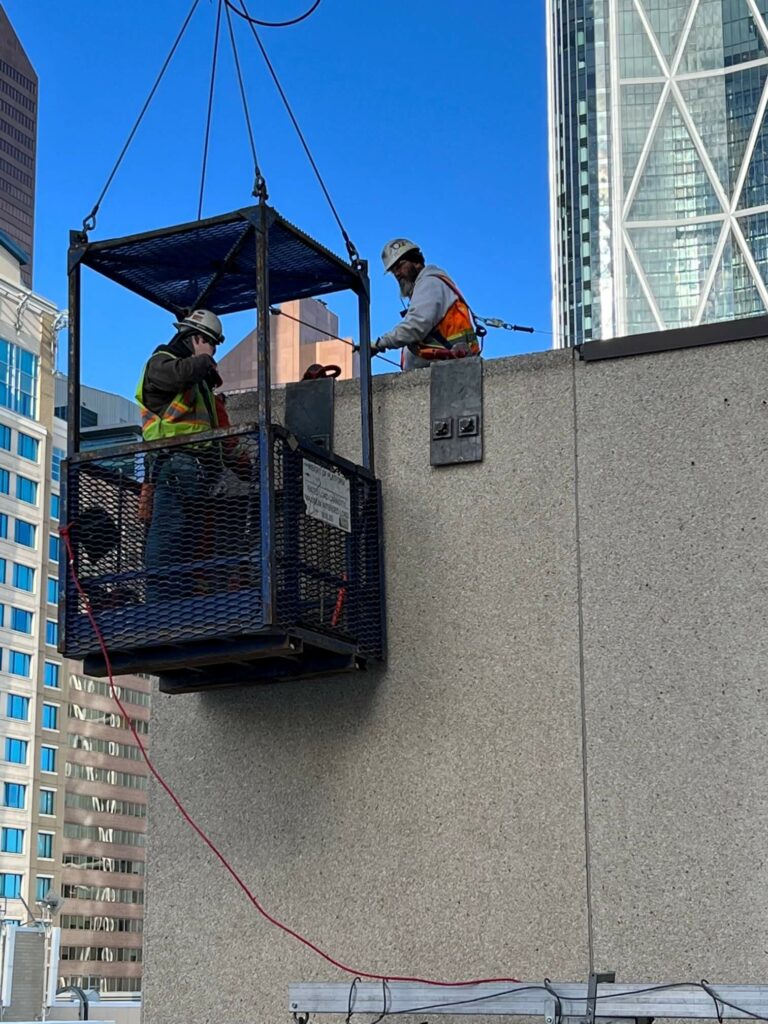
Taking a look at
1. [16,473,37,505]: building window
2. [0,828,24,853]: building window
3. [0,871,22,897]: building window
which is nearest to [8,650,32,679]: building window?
[0,828,24,853]: building window

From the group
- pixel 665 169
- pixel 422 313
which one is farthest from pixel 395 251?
pixel 665 169

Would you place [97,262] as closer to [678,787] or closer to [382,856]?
[382,856]

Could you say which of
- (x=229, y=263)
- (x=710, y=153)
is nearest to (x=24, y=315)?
(x=710, y=153)

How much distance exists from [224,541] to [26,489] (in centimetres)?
12312

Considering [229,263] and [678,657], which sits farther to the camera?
[229,263]

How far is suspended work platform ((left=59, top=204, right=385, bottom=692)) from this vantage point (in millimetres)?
6297

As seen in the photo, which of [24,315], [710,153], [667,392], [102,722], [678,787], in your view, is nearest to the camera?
[678,787]

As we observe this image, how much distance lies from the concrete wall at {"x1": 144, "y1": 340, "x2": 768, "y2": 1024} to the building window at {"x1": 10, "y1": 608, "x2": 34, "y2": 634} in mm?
118451

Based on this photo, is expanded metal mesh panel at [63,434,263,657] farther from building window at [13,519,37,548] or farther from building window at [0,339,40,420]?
building window at [0,339,40,420]

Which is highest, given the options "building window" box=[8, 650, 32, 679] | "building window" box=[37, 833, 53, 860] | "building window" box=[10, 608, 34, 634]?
"building window" box=[10, 608, 34, 634]

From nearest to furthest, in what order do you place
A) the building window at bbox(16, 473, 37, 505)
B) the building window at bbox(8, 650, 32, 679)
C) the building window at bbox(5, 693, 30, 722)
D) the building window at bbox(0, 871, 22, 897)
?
the building window at bbox(0, 871, 22, 897)
the building window at bbox(5, 693, 30, 722)
the building window at bbox(8, 650, 32, 679)
the building window at bbox(16, 473, 37, 505)

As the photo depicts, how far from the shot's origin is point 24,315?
126 meters

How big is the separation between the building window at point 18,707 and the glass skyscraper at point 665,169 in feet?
170

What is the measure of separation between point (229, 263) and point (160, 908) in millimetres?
3153
